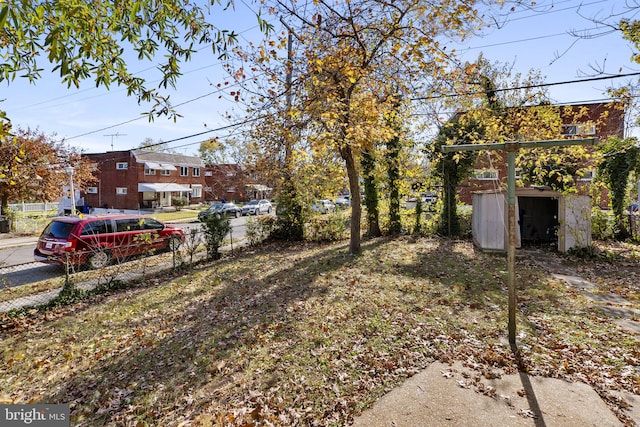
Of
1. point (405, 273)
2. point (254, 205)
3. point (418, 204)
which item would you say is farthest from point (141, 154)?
point (405, 273)

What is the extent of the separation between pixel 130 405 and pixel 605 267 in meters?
11.1

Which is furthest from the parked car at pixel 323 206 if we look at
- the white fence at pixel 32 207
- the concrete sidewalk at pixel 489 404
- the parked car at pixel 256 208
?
the white fence at pixel 32 207

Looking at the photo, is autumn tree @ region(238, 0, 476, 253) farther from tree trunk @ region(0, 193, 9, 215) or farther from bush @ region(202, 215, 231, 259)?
tree trunk @ region(0, 193, 9, 215)

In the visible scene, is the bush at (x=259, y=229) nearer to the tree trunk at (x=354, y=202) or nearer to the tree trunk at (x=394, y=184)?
the tree trunk at (x=354, y=202)

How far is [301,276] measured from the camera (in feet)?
27.0

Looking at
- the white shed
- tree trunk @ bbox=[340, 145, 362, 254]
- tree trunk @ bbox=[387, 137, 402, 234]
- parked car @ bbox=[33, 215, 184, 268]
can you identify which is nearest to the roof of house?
parked car @ bbox=[33, 215, 184, 268]

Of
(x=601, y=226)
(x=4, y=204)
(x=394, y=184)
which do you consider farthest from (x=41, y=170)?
(x=601, y=226)

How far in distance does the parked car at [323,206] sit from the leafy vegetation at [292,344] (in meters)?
6.05

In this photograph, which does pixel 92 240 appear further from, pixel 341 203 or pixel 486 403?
pixel 341 203

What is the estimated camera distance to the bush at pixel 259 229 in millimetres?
13219

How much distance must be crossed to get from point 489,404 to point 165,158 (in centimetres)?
4261

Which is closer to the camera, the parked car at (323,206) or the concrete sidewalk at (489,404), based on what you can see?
the concrete sidewalk at (489,404)

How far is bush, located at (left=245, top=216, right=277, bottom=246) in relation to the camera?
13.2 m

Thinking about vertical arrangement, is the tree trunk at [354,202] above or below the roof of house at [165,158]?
below
